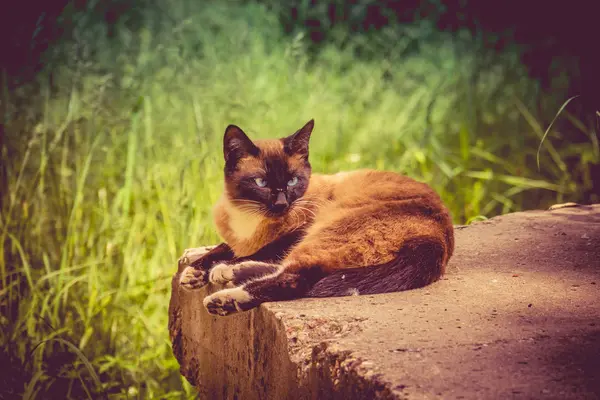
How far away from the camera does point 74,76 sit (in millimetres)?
3494

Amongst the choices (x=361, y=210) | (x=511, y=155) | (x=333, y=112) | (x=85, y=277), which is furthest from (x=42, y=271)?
(x=511, y=155)

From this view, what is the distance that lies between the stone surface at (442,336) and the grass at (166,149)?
479mm

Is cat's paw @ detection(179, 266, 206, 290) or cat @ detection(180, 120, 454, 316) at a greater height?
cat @ detection(180, 120, 454, 316)

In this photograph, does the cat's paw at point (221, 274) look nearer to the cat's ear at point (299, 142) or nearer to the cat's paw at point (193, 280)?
the cat's paw at point (193, 280)

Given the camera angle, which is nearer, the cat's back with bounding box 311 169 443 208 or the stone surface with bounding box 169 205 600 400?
the stone surface with bounding box 169 205 600 400

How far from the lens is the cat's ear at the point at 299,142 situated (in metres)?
2.62

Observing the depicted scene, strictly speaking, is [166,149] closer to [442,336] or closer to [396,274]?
[396,274]

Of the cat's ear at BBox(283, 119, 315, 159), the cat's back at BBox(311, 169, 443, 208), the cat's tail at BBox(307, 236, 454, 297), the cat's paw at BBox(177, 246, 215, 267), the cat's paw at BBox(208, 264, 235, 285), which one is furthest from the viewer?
the cat's paw at BBox(177, 246, 215, 267)

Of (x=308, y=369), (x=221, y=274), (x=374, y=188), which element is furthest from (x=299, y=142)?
(x=308, y=369)

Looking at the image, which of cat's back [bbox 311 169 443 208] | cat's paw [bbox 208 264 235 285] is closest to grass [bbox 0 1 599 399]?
cat's paw [bbox 208 264 235 285]

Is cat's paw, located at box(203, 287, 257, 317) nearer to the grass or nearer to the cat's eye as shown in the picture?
the cat's eye

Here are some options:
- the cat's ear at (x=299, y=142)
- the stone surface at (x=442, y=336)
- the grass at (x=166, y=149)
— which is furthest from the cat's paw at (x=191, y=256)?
the cat's ear at (x=299, y=142)

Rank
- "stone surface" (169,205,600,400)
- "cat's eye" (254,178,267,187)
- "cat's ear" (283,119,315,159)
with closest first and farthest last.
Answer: "stone surface" (169,205,600,400) < "cat's eye" (254,178,267,187) < "cat's ear" (283,119,315,159)

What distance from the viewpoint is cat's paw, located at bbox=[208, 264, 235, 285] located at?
7.48 ft
